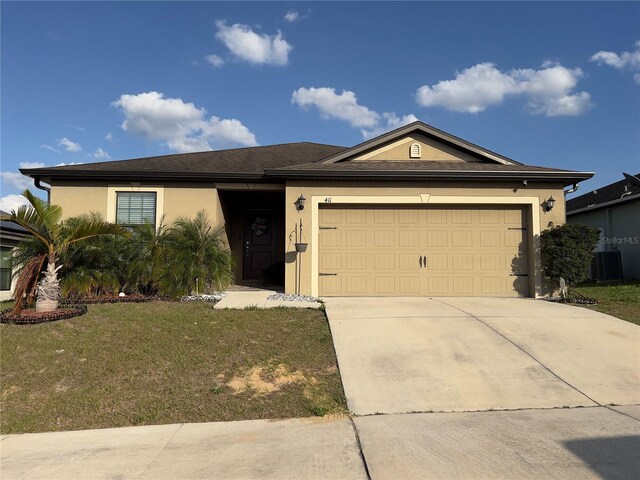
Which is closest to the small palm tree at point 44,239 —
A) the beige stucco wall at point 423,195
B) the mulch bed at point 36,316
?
the mulch bed at point 36,316

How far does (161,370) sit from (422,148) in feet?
30.6

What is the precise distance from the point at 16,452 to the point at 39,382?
1674 millimetres

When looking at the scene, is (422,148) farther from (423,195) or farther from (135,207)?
(135,207)

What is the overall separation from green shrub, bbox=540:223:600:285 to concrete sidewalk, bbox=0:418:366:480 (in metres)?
7.99

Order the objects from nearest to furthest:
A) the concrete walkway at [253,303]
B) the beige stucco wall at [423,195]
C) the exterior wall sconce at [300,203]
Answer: the concrete walkway at [253,303], the exterior wall sconce at [300,203], the beige stucco wall at [423,195]

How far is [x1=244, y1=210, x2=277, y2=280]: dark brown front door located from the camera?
14.5m

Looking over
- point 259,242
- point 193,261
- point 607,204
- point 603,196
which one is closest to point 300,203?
point 193,261

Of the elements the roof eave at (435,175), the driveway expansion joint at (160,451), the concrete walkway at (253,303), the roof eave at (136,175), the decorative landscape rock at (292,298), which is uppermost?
the roof eave at (136,175)

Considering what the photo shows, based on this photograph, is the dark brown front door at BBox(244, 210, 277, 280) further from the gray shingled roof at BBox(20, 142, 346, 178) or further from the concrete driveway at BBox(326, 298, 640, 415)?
the concrete driveway at BBox(326, 298, 640, 415)

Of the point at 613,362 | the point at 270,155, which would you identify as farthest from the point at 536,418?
the point at 270,155

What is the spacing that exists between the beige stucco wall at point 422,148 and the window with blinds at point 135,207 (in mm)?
6167

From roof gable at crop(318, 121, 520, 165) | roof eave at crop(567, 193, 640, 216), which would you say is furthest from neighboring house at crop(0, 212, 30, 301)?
roof eave at crop(567, 193, 640, 216)

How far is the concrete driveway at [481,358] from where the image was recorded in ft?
18.2

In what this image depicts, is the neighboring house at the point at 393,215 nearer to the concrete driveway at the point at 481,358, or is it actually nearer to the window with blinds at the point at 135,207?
the window with blinds at the point at 135,207
